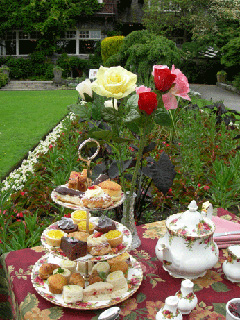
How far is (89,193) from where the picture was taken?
4.49ft

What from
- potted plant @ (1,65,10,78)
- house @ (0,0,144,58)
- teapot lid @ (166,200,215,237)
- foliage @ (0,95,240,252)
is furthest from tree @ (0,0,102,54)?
teapot lid @ (166,200,215,237)

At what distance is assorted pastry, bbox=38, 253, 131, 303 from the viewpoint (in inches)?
53.7

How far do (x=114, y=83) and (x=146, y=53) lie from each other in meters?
9.15

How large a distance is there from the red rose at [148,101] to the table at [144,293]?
0.67 m

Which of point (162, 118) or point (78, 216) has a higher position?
point (162, 118)

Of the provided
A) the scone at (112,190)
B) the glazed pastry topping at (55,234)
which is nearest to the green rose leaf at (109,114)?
the scone at (112,190)

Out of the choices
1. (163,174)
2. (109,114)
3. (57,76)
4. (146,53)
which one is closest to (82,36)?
(57,76)

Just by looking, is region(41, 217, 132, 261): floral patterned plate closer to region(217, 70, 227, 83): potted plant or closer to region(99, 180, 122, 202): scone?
region(99, 180, 122, 202): scone

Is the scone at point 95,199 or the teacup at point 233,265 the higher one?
the scone at point 95,199

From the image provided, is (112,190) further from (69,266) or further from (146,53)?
(146,53)

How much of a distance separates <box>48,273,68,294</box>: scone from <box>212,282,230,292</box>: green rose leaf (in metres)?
0.57

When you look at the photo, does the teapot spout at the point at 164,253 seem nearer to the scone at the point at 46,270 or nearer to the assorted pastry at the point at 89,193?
the assorted pastry at the point at 89,193

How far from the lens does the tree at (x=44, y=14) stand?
18.2 meters

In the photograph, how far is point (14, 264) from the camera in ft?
5.33
